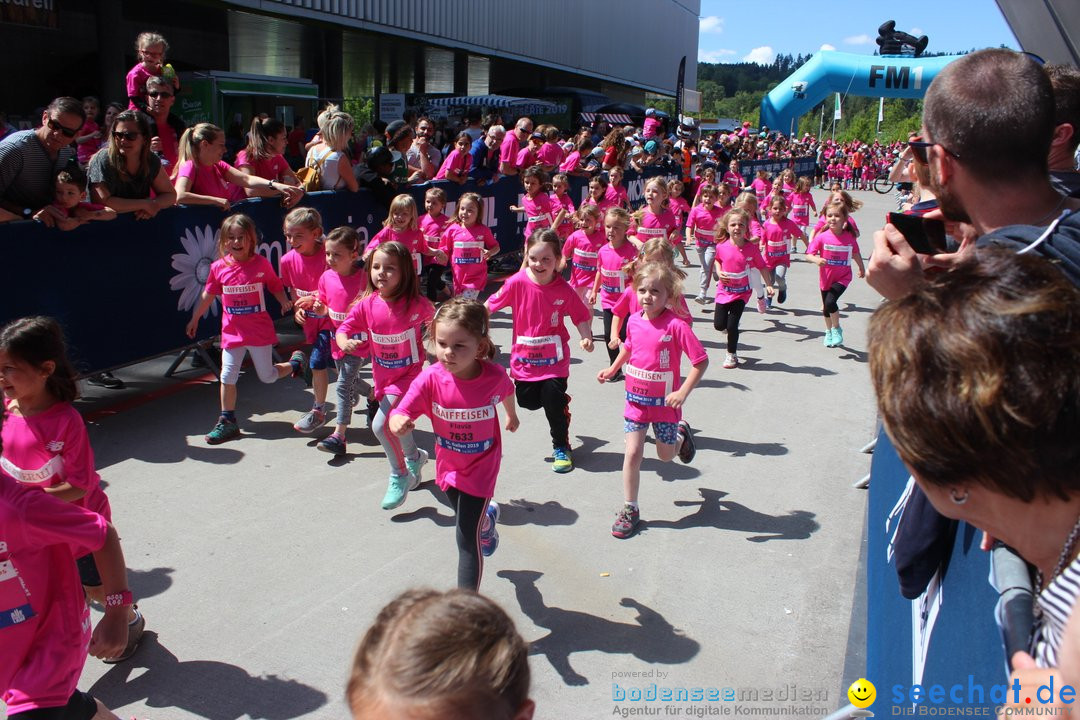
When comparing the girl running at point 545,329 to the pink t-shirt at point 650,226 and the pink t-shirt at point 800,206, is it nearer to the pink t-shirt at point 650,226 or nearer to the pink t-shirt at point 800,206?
the pink t-shirt at point 650,226

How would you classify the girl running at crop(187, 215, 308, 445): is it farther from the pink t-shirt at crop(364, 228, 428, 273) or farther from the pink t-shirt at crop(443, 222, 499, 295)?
the pink t-shirt at crop(443, 222, 499, 295)

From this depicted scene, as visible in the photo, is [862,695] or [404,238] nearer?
[862,695]

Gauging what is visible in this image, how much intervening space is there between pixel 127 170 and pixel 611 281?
14.6 feet

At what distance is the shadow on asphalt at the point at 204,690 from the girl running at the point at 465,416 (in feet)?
3.00

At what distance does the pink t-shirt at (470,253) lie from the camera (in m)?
9.27

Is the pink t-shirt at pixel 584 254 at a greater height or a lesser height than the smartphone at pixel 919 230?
lesser

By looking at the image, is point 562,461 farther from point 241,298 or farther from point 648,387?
point 241,298

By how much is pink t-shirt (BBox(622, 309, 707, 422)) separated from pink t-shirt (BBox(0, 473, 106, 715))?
337 centimetres

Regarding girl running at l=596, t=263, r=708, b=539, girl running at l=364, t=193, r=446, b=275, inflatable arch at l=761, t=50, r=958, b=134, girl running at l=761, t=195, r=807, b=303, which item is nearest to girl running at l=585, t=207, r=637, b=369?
girl running at l=364, t=193, r=446, b=275

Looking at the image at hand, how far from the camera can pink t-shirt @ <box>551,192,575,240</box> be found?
38.4ft

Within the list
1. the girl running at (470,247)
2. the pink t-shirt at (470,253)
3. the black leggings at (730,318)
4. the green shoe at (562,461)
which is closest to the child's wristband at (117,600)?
the green shoe at (562,461)

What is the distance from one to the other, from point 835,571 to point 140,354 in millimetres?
5757

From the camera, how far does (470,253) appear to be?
9.27 metres

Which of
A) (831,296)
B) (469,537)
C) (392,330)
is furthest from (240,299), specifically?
(831,296)
